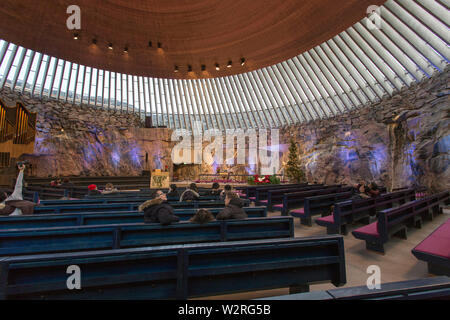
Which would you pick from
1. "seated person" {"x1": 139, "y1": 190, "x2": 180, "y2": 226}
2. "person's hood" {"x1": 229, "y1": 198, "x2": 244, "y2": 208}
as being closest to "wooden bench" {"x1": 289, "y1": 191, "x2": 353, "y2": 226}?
"person's hood" {"x1": 229, "y1": 198, "x2": 244, "y2": 208}

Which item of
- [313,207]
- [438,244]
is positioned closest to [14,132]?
[313,207]

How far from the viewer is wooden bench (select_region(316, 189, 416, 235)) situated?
358 centimetres

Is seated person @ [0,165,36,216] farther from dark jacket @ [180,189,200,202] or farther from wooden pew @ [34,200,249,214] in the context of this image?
dark jacket @ [180,189,200,202]

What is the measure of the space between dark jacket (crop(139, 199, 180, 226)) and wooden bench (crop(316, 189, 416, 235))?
9.18 feet

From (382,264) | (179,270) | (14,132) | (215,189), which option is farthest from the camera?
(14,132)

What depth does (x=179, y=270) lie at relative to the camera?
53.6 inches

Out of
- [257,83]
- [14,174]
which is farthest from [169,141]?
[14,174]

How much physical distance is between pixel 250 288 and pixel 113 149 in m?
16.7

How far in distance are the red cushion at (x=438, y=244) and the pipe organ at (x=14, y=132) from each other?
1287 centimetres

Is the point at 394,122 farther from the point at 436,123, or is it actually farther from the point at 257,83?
the point at 257,83

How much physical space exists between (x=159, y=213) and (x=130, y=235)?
0.39m

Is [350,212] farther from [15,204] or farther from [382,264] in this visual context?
[15,204]

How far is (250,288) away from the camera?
5.06ft

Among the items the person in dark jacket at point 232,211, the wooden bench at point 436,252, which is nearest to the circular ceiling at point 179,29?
the person in dark jacket at point 232,211
